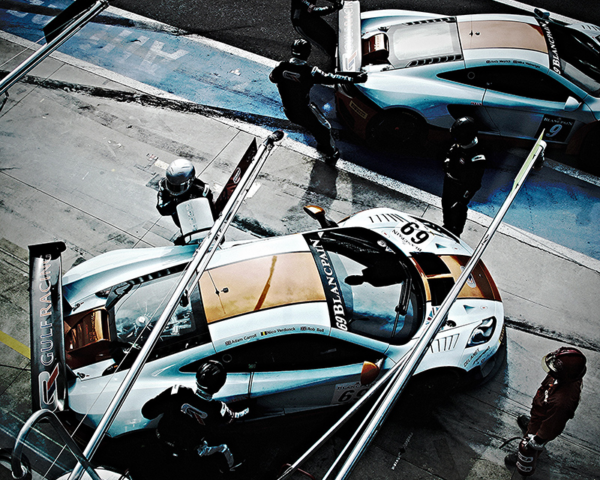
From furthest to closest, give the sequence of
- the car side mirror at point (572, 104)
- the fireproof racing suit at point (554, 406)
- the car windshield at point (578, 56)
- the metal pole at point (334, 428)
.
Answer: the car windshield at point (578, 56) → the car side mirror at point (572, 104) → the fireproof racing suit at point (554, 406) → the metal pole at point (334, 428)

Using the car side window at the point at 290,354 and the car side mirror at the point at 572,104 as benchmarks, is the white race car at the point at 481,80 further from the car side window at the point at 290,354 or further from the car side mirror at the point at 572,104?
the car side window at the point at 290,354

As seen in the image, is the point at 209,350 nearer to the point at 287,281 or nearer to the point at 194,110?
the point at 287,281

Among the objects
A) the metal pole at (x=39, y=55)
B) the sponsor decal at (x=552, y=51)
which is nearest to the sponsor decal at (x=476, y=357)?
the sponsor decal at (x=552, y=51)

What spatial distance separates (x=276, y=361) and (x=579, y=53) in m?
5.48

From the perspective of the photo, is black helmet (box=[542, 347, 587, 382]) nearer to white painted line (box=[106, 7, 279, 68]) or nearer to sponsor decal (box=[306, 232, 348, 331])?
sponsor decal (box=[306, 232, 348, 331])

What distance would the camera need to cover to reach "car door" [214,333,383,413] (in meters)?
4.18

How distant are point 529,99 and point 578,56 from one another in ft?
3.04

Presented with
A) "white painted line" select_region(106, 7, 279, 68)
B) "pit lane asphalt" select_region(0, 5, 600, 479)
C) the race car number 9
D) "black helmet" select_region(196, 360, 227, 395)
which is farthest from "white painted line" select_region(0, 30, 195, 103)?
"black helmet" select_region(196, 360, 227, 395)

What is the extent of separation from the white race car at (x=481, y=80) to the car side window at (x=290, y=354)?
3491 mm

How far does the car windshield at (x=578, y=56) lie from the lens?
20.9 ft

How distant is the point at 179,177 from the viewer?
5.14 metres

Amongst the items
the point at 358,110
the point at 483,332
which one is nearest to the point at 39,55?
the point at 358,110

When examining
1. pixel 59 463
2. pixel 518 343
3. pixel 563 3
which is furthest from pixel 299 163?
pixel 563 3

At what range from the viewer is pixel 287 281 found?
14.4 ft
